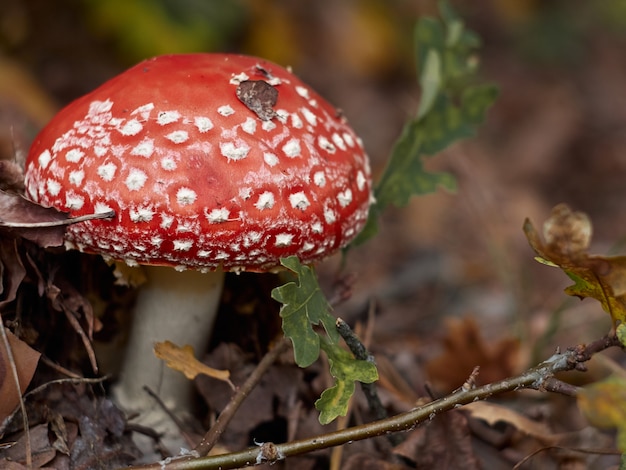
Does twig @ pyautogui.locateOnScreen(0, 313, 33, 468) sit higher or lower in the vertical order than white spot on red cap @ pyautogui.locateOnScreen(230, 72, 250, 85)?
lower

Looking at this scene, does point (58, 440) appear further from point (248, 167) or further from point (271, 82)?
point (271, 82)

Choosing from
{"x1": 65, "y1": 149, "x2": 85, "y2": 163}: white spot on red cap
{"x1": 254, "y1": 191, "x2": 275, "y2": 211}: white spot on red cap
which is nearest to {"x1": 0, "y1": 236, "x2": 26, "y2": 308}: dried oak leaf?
{"x1": 65, "y1": 149, "x2": 85, "y2": 163}: white spot on red cap

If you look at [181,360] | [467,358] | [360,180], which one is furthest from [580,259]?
[467,358]

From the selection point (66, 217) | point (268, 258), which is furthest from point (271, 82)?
point (66, 217)

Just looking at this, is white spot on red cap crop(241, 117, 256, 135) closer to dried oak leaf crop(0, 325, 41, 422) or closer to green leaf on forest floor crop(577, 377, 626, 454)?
dried oak leaf crop(0, 325, 41, 422)

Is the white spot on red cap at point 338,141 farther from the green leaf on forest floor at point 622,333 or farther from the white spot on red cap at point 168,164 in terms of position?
the green leaf on forest floor at point 622,333

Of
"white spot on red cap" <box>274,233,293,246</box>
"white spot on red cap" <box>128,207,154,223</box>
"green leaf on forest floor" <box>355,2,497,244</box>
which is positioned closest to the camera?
"white spot on red cap" <box>128,207,154,223</box>

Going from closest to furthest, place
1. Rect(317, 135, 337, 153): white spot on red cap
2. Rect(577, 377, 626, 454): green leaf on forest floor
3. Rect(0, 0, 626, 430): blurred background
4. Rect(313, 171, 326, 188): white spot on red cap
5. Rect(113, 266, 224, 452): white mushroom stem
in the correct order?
1. Rect(577, 377, 626, 454): green leaf on forest floor
2. Rect(313, 171, 326, 188): white spot on red cap
3. Rect(317, 135, 337, 153): white spot on red cap
4. Rect(113, 266, 224, 452): white mushroom stem
5. Rect(0, 0, 626, 430): blurred background
